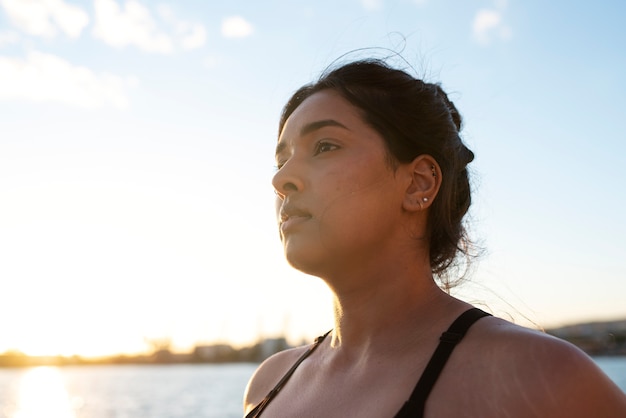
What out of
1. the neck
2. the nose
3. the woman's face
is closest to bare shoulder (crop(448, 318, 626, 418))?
the neck

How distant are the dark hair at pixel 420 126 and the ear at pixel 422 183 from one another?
3cm

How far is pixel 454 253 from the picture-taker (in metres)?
2.81

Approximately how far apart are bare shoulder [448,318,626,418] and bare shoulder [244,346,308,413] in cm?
118

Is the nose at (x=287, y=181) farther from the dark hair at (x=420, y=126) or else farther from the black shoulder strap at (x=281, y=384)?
the black shoulder strap at (x=281, y=384)

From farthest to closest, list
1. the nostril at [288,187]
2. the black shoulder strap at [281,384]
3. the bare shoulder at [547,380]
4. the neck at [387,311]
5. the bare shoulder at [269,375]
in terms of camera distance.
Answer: the bare shoulder at [269,375] → the black shoulder strap at [281,384] → the nostril at [288,187] → the neck at [387,311] → the bare shoulder at [547,380]

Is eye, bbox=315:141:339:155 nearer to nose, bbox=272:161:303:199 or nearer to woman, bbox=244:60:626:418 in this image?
woman, bbox=244:60:626:418

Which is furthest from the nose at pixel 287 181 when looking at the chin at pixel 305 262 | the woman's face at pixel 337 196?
the chin at pixel 305 262

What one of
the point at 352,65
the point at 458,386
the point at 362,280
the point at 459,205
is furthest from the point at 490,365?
the point at 352,65

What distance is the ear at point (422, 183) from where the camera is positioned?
250 cm

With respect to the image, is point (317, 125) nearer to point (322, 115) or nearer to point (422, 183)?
point (322, 115)

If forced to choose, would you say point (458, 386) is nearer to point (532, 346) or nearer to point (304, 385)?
point (532, 346)

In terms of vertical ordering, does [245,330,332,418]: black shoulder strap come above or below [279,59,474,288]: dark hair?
below

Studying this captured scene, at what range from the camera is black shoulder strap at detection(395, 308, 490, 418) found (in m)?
1.91

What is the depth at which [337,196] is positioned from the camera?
7.62 ft
